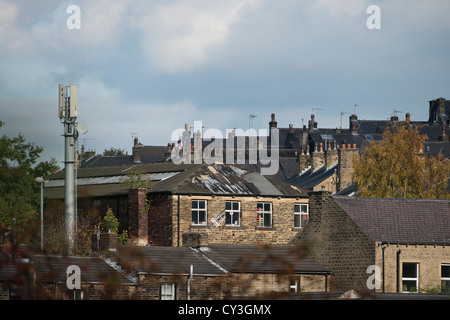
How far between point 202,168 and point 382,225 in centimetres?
1897

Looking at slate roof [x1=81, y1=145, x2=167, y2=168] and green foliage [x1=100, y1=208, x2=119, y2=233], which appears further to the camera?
slate roof [x1=81, y1=145, x2=167, y2=168]

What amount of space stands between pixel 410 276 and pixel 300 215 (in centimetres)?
1794

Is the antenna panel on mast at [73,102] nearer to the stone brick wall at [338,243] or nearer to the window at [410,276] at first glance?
the stone brick wall at [338,243]

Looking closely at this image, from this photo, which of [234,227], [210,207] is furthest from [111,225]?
[234,227]

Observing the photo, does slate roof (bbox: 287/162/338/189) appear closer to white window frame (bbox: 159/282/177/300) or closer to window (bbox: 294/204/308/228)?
window (bbox: 294/204/308/228)

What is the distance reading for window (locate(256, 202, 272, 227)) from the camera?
54781 millimetres

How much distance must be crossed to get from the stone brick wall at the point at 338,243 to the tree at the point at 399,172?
22557 millimetres

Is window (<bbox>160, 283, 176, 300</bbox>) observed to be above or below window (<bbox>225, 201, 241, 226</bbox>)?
below

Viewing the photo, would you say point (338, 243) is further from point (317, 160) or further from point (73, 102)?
point (317, 160)

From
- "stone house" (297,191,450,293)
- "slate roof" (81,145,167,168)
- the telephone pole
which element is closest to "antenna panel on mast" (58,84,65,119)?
the telephone pole

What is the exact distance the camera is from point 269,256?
7363 millimetres

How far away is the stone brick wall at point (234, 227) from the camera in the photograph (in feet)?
172

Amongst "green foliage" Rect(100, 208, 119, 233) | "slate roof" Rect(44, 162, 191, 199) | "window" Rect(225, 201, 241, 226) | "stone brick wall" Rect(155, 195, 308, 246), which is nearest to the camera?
"stone brick wall" Rect(155, 195, 308, 246)
